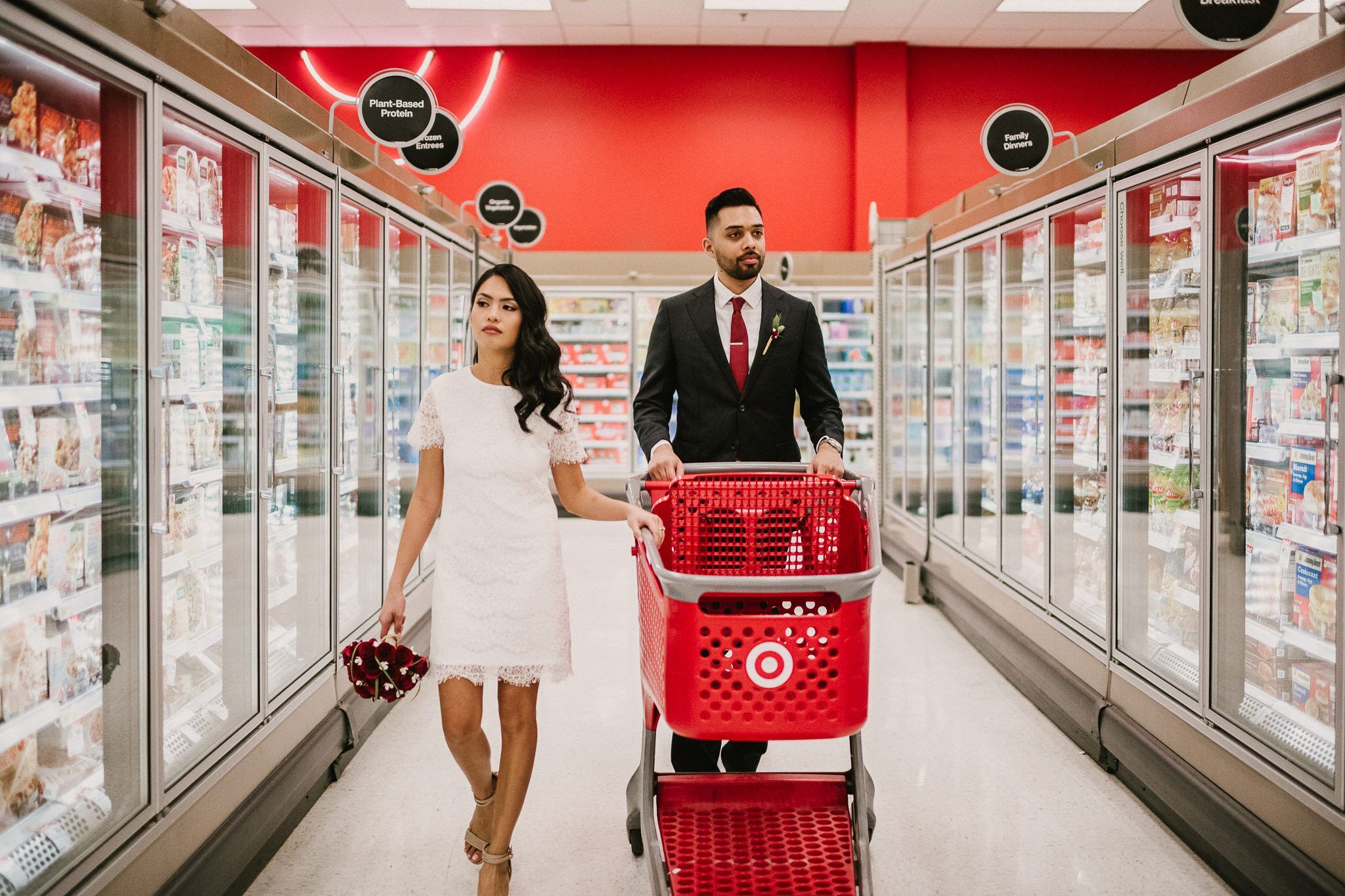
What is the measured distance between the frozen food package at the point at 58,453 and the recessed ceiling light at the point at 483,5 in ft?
26.0

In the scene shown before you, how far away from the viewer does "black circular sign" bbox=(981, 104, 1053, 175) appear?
487 centimetres

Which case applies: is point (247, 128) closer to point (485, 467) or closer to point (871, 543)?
point (485, 467)

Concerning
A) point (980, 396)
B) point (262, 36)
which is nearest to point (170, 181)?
point (980, 396)

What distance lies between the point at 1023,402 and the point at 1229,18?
8.28ft

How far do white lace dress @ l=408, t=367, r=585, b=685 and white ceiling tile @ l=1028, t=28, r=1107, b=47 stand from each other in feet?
30.5

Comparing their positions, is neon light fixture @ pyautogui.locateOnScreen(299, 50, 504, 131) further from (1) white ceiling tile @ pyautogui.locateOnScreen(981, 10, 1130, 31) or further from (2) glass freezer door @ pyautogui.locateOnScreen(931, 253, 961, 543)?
(2) glass freezer door @ pyautogui.locateOnScreen(931, 253, 961, 543)

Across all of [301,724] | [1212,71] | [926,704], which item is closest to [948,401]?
[926,704]

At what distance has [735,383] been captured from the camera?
Answer: 2.79 m

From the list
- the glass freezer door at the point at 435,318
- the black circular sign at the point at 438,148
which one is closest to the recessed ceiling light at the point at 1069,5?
the black circular sign at the point at 438,148

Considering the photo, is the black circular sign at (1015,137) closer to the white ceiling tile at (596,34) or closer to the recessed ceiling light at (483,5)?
the recessed ceiling light at (483,5)

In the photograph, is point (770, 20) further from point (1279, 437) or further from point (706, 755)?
point (706, 755)

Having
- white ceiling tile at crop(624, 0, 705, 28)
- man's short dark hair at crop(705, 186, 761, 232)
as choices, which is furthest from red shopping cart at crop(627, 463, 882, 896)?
white ceiling tile at crop(624, 0, 705, 28)

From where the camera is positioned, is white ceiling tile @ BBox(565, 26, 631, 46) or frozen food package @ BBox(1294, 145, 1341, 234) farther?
white ceiling tile @ BBox(565, 26, 631, 46)

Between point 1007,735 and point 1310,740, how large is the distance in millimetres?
1291
